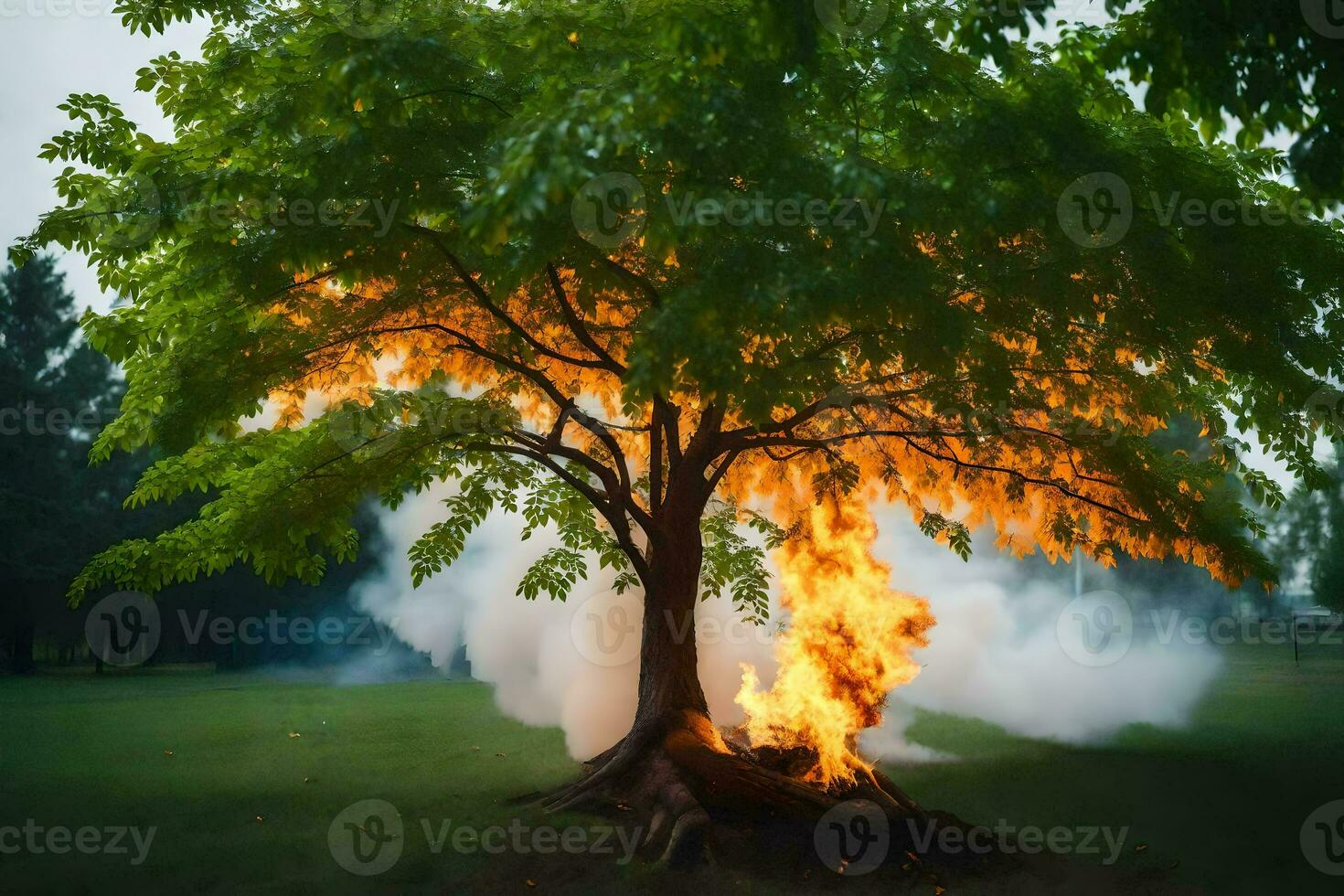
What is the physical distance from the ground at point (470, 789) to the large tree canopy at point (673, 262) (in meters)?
3.34

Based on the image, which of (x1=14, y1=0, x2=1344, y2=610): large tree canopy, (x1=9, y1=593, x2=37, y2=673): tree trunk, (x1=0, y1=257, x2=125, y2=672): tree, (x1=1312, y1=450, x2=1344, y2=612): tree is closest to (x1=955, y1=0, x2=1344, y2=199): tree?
(x1=14, y1=0, x2=1344, y2=610): large tree canopy

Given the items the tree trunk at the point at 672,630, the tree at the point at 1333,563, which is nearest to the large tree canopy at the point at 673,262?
the tree trunk at the point at 672,630

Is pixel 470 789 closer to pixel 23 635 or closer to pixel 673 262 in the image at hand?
pixel 673 262

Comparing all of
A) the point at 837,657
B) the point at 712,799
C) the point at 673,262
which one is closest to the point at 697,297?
the point at 673,262

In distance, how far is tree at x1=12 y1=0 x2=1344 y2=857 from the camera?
33.1 ft

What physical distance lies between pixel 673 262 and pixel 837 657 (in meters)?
5.44

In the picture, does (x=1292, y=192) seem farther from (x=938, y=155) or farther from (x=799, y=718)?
(x=799, y=718)

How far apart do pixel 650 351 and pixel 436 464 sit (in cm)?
835

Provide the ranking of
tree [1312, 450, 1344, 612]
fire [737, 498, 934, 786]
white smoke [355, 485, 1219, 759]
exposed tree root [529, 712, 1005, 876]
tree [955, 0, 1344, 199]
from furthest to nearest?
tree [1312, 450, 1344, 612] → white smoke [355, 485, 1219, 759] → fire [737, 498, 934, 786] → exposed tree root [529, 712, 1005, 876] → tree [955, 0, 1344, 199]

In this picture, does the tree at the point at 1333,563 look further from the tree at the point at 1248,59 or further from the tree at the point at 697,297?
the tree at the point at 1248,59

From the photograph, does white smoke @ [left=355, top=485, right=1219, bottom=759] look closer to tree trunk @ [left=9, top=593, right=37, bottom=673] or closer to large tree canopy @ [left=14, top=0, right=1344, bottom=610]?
large tree canopy @ [left=14, top=0, right=1344, bottom=610]

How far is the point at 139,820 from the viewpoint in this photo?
14.7m

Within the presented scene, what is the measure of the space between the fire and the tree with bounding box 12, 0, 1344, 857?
1.8 inches

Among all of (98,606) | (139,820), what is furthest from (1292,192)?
(98,606)
